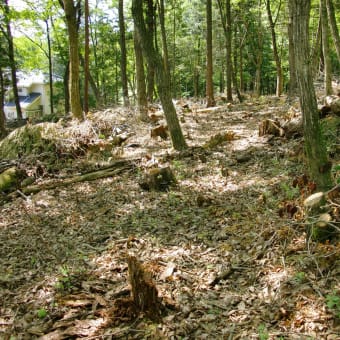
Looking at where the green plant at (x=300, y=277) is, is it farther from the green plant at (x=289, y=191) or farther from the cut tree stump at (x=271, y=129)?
the cut tree stump at (x=271, y=129)

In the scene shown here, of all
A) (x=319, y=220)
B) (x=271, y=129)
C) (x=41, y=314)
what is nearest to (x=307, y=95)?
(x=319, y=220)

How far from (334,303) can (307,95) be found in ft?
6.64

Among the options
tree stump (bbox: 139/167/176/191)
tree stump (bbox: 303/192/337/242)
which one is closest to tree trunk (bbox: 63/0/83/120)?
tree stump (bbox: 139/167/176/191)

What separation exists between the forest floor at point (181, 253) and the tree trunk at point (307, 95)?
507 mm

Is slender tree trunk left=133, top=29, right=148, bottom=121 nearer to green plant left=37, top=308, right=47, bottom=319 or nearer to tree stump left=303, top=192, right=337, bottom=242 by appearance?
tree stump left=303, top=192, right=337, bottom=242

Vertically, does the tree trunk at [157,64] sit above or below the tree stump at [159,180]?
above

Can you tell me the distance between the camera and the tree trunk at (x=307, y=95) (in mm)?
3250

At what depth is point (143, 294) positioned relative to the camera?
10.1 feet

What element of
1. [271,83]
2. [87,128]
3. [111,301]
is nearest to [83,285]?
[111,301]

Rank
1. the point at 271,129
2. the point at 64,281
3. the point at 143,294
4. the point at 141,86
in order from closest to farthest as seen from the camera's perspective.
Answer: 1. the point at 143,294
2. the point at 64,281
3. the point at 271,129
4. the point at 141,86

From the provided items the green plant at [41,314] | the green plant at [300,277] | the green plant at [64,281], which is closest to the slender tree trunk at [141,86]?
the green plant at [64,281]

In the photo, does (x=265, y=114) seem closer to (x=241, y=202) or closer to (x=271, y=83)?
(x=241, y=202)

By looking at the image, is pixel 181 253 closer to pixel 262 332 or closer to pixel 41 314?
pixel 262 332

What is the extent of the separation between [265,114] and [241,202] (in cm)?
625
